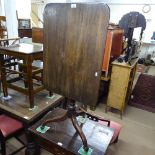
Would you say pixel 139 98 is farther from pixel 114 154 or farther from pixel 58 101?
pixel 58 101

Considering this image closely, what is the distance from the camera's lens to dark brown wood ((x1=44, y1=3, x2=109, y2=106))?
3.02 feet

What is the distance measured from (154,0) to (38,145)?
20.1 ft

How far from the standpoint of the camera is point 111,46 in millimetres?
2271

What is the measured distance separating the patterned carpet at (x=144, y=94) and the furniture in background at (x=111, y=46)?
1099mm

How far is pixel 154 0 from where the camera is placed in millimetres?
5578

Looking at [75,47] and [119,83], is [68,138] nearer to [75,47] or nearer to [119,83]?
[75,47]

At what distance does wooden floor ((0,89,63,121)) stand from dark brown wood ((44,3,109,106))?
2.36 feet

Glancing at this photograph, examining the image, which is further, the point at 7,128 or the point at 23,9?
the point at 23,9

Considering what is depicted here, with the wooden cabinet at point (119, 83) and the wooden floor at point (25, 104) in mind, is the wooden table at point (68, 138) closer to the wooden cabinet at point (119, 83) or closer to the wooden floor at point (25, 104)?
the wooden floor at point (25, 104)

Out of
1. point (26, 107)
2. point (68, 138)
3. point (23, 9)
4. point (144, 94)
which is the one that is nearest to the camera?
point (68, 138)

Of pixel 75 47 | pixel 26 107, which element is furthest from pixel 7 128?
pixel 75 47

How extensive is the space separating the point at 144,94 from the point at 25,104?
2.72 m

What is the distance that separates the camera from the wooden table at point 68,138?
3.76 ft

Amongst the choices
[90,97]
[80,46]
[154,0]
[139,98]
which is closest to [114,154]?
[90,97]
